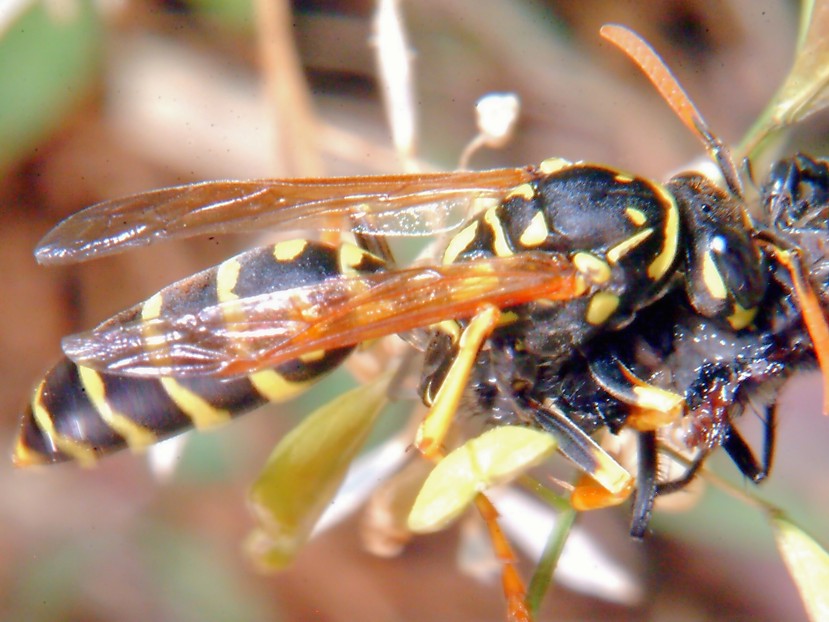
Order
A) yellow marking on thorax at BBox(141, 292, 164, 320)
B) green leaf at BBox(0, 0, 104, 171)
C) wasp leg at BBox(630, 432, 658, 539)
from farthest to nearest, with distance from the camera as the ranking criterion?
1. green leaf at BBox(0, 0, 104, 171)
2. wasp leg at BBox(630, 432, 658, 539)
3. yellow marking on thorax at BBox(141, 292, 164, 320)

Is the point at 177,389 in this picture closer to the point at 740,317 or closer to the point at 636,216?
the point at 636,216

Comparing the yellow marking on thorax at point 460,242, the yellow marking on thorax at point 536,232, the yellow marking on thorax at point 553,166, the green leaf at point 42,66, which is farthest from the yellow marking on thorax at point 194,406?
the green leaf at point 42,66

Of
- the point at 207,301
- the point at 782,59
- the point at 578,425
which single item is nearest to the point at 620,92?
the point at 782,59

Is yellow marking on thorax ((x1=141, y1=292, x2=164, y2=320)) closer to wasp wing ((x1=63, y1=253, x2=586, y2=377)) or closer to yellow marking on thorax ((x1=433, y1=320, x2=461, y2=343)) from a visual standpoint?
wasp wing ((x1=63, y1=253, x2=586, y2=377))

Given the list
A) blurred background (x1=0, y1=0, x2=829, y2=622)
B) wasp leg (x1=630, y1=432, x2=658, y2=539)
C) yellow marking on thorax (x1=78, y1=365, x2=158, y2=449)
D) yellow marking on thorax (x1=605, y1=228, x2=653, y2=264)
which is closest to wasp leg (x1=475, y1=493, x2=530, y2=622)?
wasp leg (x1=630, y1=432, x2=658, y2=539)

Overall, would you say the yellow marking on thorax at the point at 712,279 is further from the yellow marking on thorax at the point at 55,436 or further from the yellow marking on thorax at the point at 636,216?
the yellow marking on thorax at the point at 55,436

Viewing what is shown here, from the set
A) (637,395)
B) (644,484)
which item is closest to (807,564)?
(644,484)
